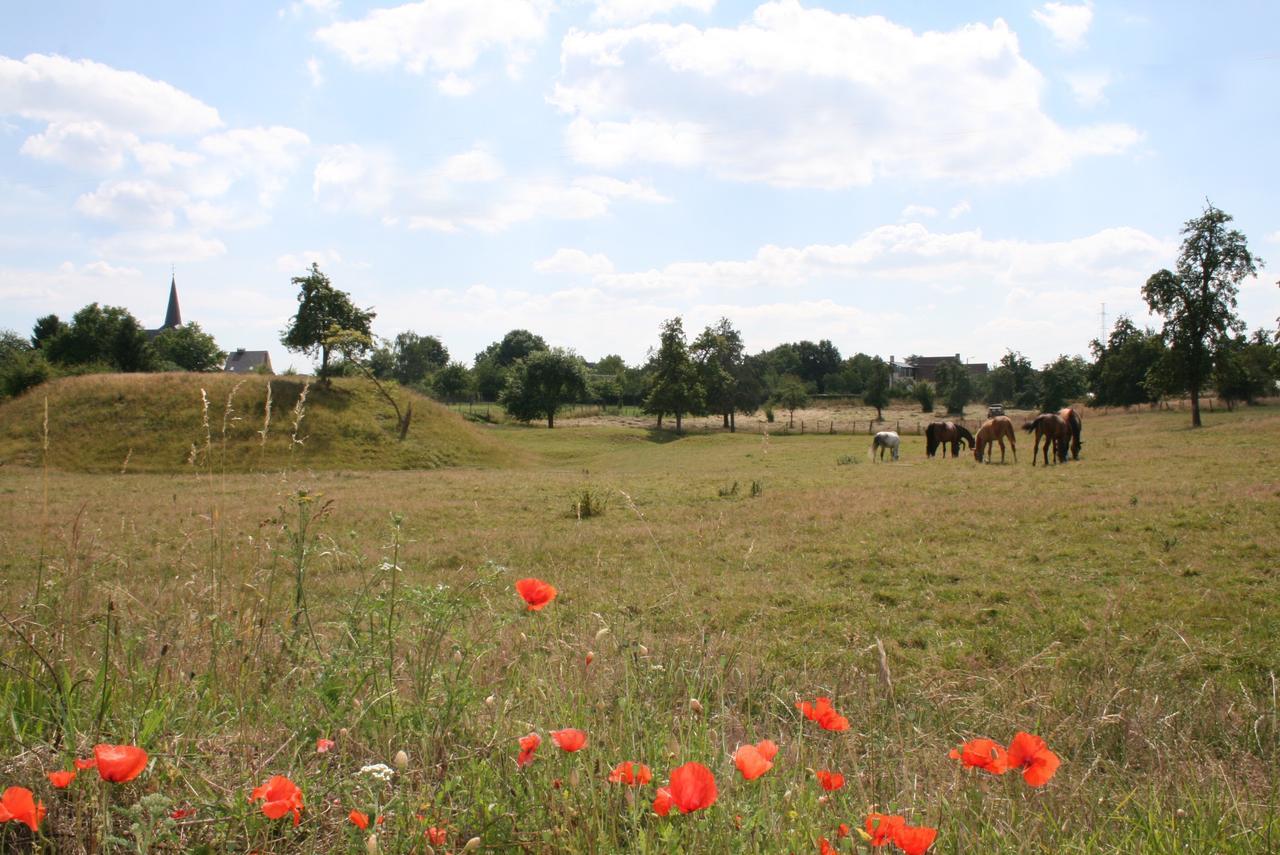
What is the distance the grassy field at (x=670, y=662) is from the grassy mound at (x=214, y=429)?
17147mm

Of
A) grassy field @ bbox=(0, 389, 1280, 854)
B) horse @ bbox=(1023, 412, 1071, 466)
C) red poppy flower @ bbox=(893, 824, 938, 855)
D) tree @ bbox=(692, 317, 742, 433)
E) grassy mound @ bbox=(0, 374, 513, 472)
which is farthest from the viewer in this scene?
tree @ bbox=(692, 317, 742, 433)

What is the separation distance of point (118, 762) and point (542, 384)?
7226cm

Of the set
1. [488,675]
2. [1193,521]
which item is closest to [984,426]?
[1193,521]

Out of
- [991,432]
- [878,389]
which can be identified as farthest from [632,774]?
[878,389]

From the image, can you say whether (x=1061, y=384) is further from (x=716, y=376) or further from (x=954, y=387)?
(x=716, y=376)

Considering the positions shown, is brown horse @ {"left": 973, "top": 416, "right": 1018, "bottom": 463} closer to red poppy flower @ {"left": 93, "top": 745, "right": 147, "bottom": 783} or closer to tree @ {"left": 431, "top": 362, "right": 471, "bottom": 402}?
red poppy flower @ {"left": 93, "top": 745, "right": 147, "bottom": 783}

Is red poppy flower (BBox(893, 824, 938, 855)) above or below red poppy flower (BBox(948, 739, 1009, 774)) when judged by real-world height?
above

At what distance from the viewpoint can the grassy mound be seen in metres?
33.2

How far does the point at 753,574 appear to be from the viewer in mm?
10266

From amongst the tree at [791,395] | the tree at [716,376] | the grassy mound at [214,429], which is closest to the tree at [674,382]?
the tree at [716,376]

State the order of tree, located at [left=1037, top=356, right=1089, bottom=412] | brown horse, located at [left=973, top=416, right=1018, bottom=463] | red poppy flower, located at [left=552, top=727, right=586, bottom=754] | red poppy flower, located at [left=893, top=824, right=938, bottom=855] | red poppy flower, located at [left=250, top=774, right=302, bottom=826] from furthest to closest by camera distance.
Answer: tree, located at [left=1037, top=356, right=1089, bottom=412] → brown horse, located at [left=973, top=416, right=1018, bottom=463] → red poppy flower, located at [left=552, top=727, right=586, bottom=754] → red poppy flower, located at [left=250, top=774, right=302, bottom=826] → red poppy flower, located at [left=893, top=824, right=938, bottom=855]

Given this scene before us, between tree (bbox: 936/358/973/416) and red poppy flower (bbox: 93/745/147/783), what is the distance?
→ 305 feet

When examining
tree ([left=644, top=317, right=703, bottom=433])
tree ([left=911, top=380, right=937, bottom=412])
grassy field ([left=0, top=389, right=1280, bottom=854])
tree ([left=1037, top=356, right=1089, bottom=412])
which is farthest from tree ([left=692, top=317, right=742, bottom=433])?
grassy field ([left=0, top=389, right=1280, bottom=854])

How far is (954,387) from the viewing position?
3767 inches
